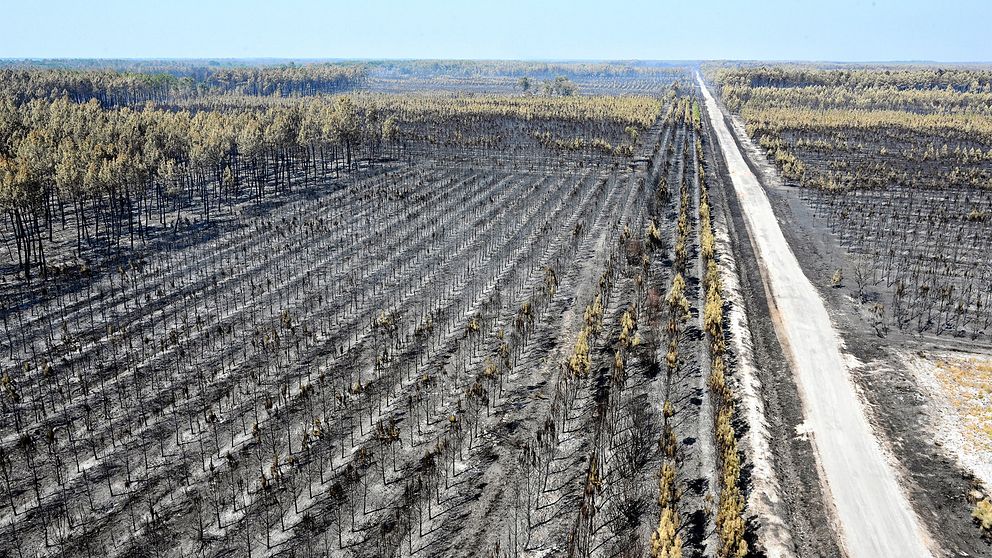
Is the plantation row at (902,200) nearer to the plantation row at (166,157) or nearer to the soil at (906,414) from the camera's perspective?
the soil at (906,414)

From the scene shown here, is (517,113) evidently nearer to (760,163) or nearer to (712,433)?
(760,163)

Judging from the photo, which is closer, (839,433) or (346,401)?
(839,433)

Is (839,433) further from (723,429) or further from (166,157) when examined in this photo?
(166,157)

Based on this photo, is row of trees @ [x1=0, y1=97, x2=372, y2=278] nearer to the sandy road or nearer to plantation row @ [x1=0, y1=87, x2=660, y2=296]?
plantation row @ [x1=0, y1=87, x2=660, y2=296]

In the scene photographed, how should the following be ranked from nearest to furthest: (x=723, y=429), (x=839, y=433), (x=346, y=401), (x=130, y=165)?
1. (x=723, y=429)
2. (x=839, y=433)
3. (x=346, y=401)
4. (x=130, y=165)

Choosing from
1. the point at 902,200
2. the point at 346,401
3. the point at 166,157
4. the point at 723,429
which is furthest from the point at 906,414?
the point at 166,157

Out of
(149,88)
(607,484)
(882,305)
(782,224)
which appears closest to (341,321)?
(607,484)

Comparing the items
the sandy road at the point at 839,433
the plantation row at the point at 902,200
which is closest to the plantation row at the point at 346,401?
the sandy road at the point at 839,433

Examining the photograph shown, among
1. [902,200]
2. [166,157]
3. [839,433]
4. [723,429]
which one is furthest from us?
[166,157]
